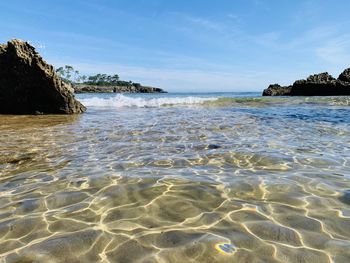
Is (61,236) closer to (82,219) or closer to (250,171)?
(82,219)

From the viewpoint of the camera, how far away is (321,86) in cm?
4138

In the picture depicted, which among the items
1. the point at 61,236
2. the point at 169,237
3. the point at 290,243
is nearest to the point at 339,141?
the point at 290,243

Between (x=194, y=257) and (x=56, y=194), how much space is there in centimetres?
215

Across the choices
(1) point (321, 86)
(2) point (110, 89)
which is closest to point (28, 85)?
(1) point (321, 86)

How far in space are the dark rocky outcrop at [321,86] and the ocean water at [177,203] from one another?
3781 centimetres

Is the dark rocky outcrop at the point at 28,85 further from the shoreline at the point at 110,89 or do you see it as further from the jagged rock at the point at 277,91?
the shoreline at the point at 110,89

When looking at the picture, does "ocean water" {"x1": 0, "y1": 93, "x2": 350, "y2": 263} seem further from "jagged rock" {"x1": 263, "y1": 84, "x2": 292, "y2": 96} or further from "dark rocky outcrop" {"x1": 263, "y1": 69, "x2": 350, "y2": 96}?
"jagged rock" {"x1": 263, "y1": 84, "x2": 292, "y2": 96}

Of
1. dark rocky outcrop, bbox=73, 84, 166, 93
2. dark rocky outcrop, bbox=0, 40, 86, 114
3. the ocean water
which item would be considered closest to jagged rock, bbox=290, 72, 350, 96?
dark rocky outcrop, bbox=0, 40, 86, 114

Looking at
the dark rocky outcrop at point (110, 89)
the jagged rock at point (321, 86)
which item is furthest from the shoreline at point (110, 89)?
the jagged rock at point (321, 86)

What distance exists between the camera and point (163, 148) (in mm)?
6398

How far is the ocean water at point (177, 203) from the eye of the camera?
8.37 ft

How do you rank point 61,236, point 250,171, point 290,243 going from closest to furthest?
1. point 290,243
2. point 61,236
3. point 250,171

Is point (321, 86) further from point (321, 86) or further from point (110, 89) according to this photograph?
point (110, 89)

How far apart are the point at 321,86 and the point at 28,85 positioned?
3727cm
